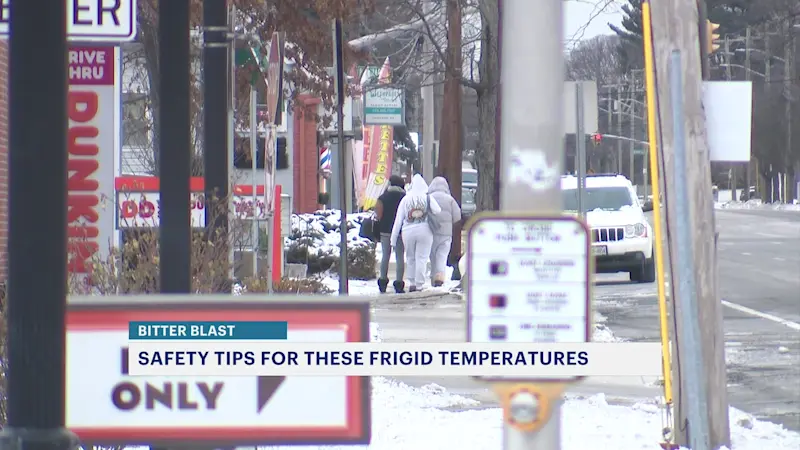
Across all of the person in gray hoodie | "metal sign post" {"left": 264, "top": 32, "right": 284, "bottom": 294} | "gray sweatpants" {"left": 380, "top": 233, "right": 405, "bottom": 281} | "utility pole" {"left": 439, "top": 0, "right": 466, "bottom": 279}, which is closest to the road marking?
the person in gray hoodie

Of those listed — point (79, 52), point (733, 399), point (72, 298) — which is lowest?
point (733, 399)

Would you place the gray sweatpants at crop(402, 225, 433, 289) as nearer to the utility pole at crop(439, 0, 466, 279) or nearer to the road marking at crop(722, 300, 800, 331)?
the road marking at crop(722, 300, 800, 331)

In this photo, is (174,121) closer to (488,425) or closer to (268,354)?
(268,354)

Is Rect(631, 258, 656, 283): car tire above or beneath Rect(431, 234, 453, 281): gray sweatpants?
beneath

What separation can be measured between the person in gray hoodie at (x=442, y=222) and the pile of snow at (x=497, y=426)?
34.1 feet

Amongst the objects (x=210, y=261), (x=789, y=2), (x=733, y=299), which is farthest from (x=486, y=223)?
(x=789, y=2)

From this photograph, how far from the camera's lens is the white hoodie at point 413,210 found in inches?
758

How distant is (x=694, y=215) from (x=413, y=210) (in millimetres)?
11719

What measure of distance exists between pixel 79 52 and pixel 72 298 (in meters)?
4.79

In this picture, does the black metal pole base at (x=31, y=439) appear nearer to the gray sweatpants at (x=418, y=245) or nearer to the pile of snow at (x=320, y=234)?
the gray sweatpants at (x=418, y=245)

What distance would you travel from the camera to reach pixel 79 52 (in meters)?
8.30

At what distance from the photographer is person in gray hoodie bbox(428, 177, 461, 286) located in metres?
20.1

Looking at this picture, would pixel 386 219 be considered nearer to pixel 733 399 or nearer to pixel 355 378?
pixel 733 399

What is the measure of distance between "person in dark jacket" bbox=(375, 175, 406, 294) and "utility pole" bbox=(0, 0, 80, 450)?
16.6m
